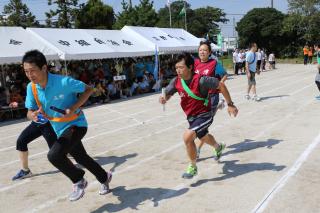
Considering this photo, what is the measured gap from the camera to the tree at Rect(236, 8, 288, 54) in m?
52.6

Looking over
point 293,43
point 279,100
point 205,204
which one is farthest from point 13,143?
point 293,43

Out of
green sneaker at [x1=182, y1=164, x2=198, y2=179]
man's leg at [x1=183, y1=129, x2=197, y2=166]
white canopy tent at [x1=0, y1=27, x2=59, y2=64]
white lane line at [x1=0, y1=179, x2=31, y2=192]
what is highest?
white canopy tent at [x1=0, y1=27, x2=59, y2=64]

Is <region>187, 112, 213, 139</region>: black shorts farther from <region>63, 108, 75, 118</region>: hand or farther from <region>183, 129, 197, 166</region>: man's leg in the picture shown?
<region>63, 108, 75, 118</region>: hand

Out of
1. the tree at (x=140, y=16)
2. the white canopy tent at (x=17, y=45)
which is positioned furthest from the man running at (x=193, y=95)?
the tree at (x=140, y=16)

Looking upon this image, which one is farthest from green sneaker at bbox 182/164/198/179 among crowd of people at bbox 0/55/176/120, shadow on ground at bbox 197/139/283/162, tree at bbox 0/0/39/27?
tree at bbox 0/0/39/27

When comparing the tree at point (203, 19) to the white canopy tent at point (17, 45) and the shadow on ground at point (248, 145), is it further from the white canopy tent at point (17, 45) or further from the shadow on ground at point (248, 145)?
the shadow on ground at point (248, 145)

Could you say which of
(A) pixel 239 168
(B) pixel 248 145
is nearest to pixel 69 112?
(A) pixel 239 168

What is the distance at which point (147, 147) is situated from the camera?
7730 millimetres

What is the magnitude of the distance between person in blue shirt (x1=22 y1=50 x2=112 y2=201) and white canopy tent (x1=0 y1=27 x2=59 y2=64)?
917 cm

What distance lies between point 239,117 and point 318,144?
10.9 feet

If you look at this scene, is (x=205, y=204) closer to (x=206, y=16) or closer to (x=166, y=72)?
(x=166, y=72)

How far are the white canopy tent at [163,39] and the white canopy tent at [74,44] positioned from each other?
3370 mm

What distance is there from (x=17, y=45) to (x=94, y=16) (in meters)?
33.9

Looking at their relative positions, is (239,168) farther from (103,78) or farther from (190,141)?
(103,78)
